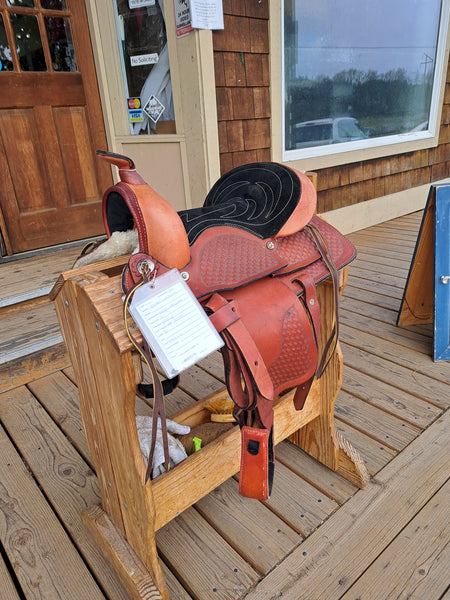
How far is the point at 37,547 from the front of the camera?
1223mm

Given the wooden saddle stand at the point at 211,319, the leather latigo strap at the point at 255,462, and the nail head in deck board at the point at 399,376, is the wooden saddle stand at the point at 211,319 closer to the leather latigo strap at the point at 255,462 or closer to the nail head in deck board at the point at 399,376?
the leather latigo strap at the point at 255,462

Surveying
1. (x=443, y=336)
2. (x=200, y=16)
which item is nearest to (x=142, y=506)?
(x=443, y=336)

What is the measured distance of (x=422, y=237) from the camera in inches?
81.4

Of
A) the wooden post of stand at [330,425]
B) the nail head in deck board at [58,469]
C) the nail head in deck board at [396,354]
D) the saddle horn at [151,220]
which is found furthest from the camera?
the nail head in deck board at [396,354]

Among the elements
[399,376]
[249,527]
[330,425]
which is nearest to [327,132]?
[399,376]

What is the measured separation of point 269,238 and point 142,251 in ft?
1.20

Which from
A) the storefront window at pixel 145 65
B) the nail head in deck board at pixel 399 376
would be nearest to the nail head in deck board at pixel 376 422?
the nail head in deck board at pixel 399 376

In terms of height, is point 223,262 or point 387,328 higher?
point 223,262

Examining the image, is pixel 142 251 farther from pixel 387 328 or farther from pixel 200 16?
pixel 200 16

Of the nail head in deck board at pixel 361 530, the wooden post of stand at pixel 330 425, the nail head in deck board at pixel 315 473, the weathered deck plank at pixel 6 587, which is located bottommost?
the nail head in deck board at pixel 315 473

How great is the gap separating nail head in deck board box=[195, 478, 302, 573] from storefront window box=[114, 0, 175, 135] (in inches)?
89.4

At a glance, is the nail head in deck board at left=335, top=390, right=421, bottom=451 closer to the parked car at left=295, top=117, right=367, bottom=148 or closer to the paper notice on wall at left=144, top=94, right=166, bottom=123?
the paper notice on wall at left=144, top=94, right=166, bottom=123

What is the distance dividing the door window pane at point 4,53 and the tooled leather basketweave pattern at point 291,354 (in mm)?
2461

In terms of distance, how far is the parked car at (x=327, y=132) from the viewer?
333 centimetres
